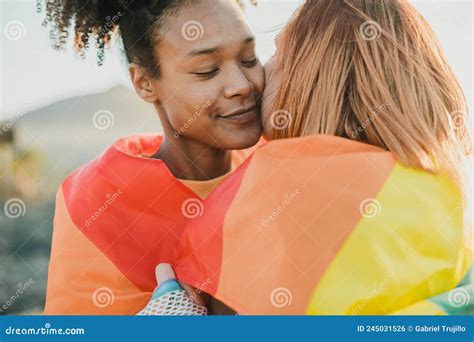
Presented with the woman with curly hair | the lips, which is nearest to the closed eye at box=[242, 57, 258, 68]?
the woman with curly hair

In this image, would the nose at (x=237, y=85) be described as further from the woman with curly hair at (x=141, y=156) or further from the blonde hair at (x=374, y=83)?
the blonde hair at (x=374, y=83)

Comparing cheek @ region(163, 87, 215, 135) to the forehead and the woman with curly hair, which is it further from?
the forehead

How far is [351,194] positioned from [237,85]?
52 centimetres

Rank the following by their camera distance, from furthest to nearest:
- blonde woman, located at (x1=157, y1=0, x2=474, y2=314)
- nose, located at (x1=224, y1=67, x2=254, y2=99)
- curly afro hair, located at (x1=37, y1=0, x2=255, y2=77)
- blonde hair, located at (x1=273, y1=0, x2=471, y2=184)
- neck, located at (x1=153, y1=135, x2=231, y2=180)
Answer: neck, located at (x1=153, y1=135, x2=231, y2=180)
curly afro hair, located at (x1=37, y1=0, x2=255, y2=77)
nose, located at (x1=224, y1=67, x2=254, y2=99)
blonde hair, located at (x1=273, y1=0, x2=471, y2=184)
blonde woman, located at (x1=157, y1=0, x2=474, y2=314)

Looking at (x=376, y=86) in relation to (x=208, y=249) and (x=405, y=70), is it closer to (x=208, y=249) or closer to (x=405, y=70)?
(x=405, y=70)

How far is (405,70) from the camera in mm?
1977

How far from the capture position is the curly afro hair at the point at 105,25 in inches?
89.5

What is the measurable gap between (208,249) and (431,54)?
79 centimetres

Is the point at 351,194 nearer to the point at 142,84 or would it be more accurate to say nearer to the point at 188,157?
the point at 188,157

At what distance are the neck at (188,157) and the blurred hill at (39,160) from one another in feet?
0.41

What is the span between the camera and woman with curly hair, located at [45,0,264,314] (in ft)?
7.13

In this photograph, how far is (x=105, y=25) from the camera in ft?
7.72

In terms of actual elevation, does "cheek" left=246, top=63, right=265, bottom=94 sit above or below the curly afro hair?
below
